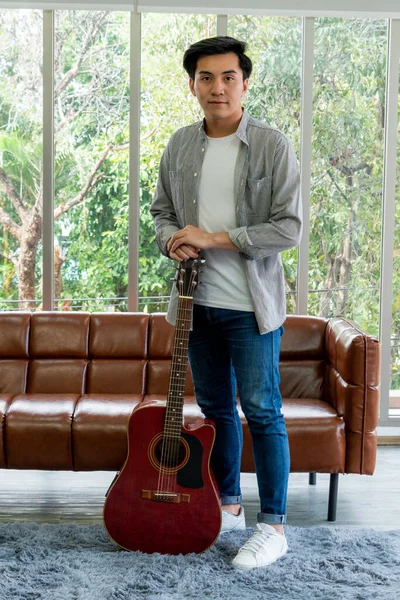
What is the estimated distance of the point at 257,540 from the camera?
265 centimetres

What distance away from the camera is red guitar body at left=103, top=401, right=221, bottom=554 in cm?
269

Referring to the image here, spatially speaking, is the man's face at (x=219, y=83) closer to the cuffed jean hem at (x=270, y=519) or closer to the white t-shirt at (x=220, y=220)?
the white t-shirt at (x=220, y=220)

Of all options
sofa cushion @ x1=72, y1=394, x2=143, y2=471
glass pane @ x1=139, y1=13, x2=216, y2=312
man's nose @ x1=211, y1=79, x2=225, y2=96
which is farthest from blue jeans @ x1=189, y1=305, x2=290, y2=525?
glass pane @ x1=139, y1=13, x2=216, y2=312

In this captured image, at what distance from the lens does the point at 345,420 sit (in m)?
3.19

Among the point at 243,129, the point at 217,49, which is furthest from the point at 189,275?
the point at 217,49

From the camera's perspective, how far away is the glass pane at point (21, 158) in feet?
13.7

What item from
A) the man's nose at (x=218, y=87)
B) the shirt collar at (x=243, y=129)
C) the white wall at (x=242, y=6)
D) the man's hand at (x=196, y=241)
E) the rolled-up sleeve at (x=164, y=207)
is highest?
the white wall at (x=242, y=6)

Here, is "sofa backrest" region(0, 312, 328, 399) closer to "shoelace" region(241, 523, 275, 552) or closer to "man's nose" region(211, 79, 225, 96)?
"shoelace" region(241, 523, 275, 552)

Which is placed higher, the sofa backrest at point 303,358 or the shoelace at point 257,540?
the sofa backrest at point 303,358

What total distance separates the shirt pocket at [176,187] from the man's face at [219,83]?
238mm

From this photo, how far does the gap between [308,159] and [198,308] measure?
1.87 metres

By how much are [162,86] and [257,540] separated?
8.13 ft

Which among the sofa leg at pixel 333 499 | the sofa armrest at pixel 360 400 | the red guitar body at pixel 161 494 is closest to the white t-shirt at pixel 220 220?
the red guitar body at pixel 161 494

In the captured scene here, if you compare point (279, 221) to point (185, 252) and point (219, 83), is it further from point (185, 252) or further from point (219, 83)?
point (219, 83)
